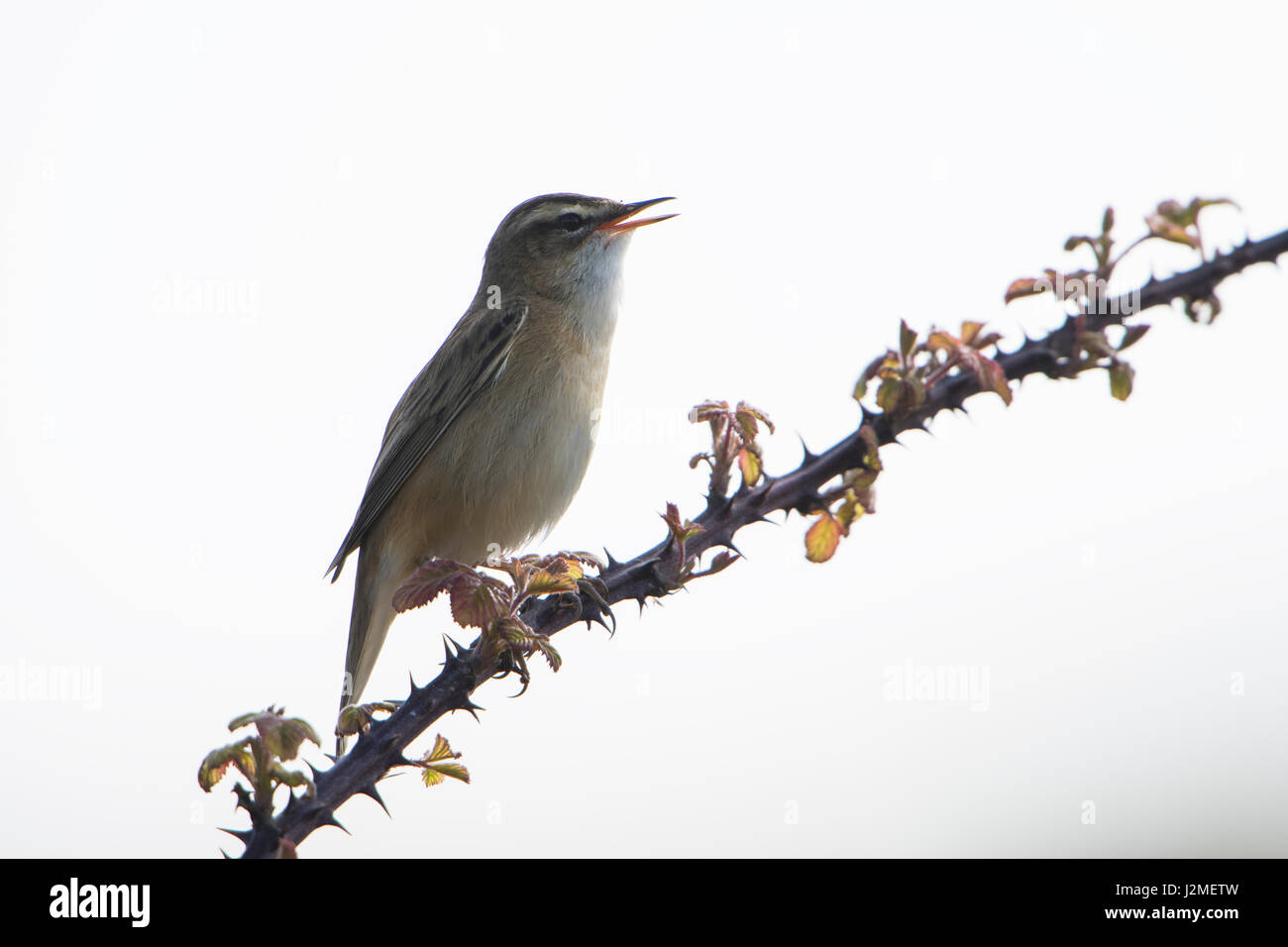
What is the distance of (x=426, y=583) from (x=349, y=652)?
297 centimetres

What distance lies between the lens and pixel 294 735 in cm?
191

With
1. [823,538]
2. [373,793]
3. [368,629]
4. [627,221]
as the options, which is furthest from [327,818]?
[627,221]

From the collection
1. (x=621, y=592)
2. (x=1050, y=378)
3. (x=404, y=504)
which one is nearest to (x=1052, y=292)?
(x=1050, y=378)

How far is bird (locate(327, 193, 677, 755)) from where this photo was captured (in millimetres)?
5020

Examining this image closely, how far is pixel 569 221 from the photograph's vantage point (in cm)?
613

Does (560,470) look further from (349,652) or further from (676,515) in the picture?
(676,515)

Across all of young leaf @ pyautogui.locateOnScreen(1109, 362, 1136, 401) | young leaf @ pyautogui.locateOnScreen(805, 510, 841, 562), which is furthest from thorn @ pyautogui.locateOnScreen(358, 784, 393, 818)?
young leaf @ pyautogui.locateOnScreen(1109, 362, 1136, 401)

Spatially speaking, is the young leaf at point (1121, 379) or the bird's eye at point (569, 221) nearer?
the young leaf at point (1121, 379)

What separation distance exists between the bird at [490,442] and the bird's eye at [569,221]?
0.25 meters

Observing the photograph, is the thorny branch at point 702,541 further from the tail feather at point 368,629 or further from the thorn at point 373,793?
the tail feather at point 368,629

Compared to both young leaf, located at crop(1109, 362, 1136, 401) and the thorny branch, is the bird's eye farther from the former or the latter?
young leaf, located at crop(1109, 362, 1136, 401)

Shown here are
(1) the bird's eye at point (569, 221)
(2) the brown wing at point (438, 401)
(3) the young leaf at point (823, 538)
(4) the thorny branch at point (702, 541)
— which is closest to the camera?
(4) the thorny branch at point (702, 541)

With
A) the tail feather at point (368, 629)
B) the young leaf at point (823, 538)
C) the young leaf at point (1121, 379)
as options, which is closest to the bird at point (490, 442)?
the tail feather at point (368, 629)

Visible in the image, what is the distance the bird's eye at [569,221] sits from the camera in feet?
20.0
